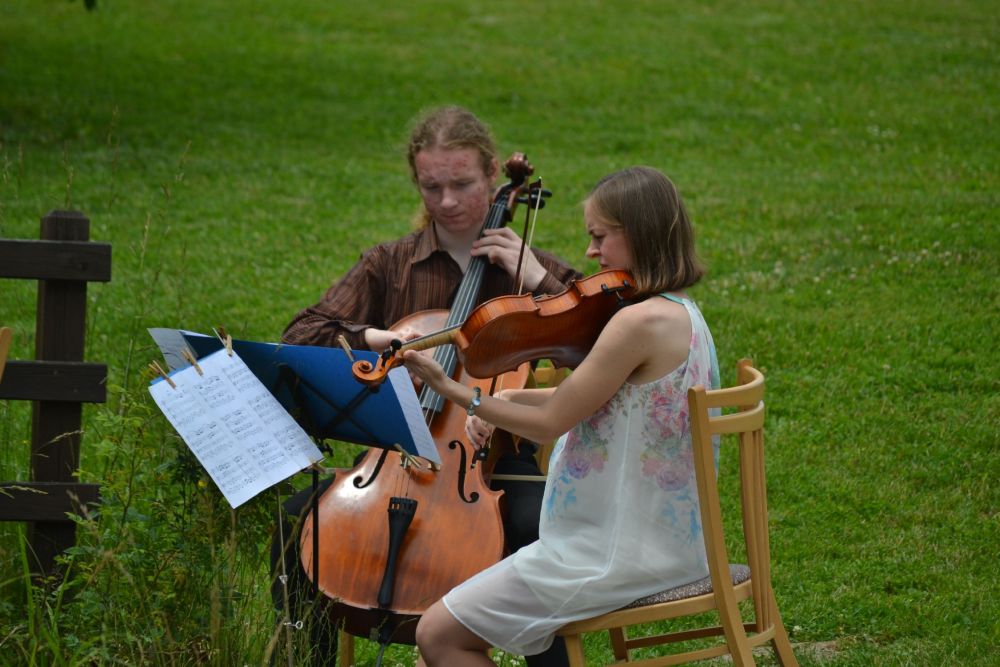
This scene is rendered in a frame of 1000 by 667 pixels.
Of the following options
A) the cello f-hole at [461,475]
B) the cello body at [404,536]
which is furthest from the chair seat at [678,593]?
the cello f-hole at [461,475]

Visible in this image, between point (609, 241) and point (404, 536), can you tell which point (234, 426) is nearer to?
point (404, 536)

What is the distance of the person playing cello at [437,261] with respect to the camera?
382 cm

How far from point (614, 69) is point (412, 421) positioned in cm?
1128

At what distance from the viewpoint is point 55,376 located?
3682mm

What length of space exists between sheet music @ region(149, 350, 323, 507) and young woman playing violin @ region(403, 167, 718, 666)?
16.8 inches

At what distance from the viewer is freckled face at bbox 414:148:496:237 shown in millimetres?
3879

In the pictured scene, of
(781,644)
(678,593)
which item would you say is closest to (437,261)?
(678,593)

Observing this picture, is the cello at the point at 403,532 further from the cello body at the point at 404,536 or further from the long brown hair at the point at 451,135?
the long brown hair at the point at 451,135

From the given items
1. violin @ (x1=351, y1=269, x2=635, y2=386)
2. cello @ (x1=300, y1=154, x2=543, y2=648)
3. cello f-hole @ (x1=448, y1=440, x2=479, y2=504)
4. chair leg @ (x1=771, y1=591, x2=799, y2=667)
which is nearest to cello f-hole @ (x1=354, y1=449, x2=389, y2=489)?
cello @ (x1=300, y1=154, x2=543, y2=648)

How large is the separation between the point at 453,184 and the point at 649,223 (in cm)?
111

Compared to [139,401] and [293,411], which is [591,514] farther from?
[139,401]

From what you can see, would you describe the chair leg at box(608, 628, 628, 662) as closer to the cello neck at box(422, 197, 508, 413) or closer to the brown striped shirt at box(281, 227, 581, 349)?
the cello neck at box(422, 197, 508, 413)

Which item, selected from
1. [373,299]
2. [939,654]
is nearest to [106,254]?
[373,299]

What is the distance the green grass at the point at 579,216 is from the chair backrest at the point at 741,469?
107cm
